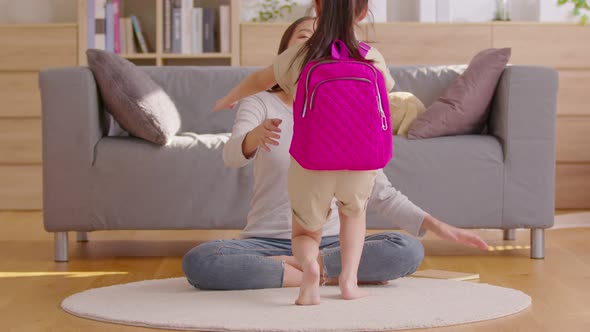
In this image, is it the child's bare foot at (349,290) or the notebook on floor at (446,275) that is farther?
the notebook on floor at (446,275)

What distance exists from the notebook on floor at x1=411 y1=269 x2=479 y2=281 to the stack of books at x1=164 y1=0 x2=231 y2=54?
2776 mm

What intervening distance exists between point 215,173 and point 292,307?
1.21 metres

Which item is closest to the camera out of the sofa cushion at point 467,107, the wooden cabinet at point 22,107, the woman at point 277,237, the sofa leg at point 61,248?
the woman at point 277,237

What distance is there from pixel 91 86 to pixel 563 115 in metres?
2.85

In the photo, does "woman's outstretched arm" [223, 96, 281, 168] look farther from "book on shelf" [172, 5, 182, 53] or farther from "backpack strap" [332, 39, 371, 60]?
"book on shelf" [172, 5, 182, 53]

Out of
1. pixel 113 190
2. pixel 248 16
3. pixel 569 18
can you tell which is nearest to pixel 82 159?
pixel 113 190

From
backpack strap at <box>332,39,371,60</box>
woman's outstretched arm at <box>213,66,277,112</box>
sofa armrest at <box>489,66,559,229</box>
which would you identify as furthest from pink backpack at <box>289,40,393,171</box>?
sofa armrest at <box>489,66,559,229</box>

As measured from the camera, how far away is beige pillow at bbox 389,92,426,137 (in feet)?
11.3

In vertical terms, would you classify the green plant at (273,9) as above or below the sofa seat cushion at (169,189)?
above

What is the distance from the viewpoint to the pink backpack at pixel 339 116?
197 centimetres

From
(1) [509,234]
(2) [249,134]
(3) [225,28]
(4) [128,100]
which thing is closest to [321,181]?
(2) [249,134]

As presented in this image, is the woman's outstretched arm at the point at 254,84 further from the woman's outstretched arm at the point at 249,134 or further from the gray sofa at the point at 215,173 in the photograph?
the gray sofa at the point at 215,173

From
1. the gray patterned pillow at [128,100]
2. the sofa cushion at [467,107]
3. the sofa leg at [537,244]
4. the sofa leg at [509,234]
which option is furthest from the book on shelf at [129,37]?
the sofa leg at [537,244]

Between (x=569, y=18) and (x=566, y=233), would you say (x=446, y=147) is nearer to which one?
(x=566, y=233)
